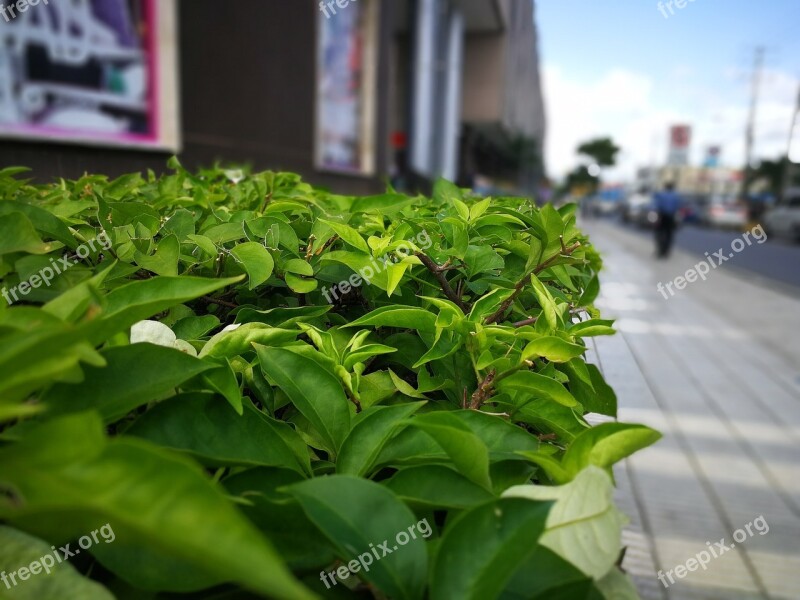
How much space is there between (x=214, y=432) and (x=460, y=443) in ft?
0.89

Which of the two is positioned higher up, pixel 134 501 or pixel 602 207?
pixel 134 501

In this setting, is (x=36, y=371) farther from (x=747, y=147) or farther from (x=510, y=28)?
(x=747, y=147)

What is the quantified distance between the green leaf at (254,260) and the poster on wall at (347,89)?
8011mm

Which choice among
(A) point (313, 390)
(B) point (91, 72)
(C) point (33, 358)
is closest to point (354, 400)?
(A) point (313, 390)

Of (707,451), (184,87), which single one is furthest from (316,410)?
(184,87)

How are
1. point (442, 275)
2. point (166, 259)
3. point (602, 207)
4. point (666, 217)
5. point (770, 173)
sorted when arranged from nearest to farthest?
point (166, 259) → point (442, 275) → point (666, 217) → point (770, 173) → point (602, 207)

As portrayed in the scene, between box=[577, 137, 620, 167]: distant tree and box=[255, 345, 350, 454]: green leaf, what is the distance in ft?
303

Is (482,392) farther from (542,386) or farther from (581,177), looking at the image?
(581,177)

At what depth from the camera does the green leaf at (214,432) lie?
0.66 m

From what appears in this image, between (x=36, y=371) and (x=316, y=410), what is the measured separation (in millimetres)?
347

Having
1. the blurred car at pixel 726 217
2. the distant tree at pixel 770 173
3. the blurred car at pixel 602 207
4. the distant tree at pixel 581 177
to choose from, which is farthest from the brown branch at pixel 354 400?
the distant tree at pixel 581 177

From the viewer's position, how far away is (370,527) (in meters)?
0.59

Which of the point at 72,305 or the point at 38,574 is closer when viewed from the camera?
the point at 38,574

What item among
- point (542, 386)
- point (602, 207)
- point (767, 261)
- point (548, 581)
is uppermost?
point (542, 386)
